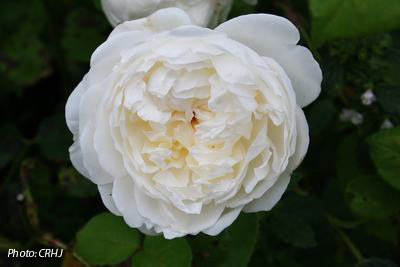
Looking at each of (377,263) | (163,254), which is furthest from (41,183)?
(377,263)

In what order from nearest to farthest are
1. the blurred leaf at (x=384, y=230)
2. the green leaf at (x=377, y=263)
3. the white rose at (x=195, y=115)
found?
the white rose at (x=195, y=115) < the green leaf at (x=377, y=263) < the blurred leaf at (x=384, y=230)

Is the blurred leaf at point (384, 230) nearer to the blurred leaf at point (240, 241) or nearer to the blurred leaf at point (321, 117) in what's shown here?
the blurred leaf at point (321, 117)

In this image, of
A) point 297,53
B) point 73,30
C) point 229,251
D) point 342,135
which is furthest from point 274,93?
A: point 73,30

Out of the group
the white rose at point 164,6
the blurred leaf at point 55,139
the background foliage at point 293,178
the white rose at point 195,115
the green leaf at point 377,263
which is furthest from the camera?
the blurred leaf at point 55,139

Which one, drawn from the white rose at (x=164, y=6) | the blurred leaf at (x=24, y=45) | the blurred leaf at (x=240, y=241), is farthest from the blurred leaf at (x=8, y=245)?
the white rose at (x=164, y=6)

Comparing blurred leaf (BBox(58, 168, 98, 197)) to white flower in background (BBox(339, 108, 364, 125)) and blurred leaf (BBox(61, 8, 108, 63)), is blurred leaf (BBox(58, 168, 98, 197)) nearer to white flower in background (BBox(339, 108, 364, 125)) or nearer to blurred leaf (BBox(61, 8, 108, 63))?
blurred leaf (BBox(61, 8, 108, 63))

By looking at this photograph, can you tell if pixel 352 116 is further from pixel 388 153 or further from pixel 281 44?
pixel 281 44

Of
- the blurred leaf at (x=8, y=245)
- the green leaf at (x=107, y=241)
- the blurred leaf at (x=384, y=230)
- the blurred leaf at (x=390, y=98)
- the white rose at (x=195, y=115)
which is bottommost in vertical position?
the blurred leaf at (x=8, y=245)

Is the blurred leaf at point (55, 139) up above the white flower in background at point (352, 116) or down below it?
below

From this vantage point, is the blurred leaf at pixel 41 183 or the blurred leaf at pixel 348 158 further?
the blurred leaf at pixel 41 183
